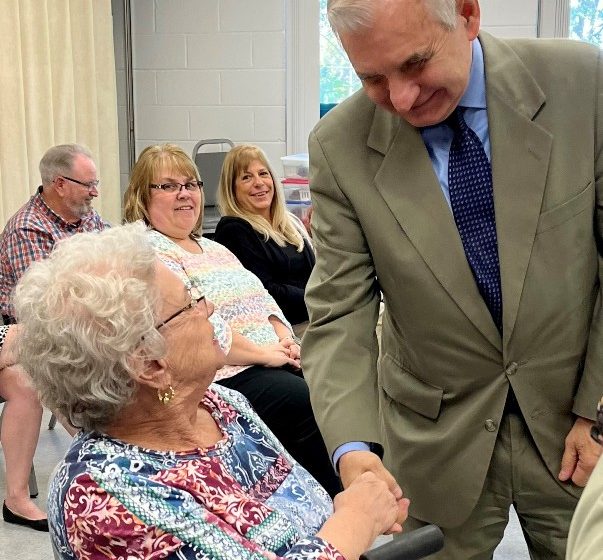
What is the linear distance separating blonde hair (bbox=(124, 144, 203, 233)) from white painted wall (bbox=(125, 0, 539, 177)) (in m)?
2.13

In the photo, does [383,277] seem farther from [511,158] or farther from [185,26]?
[185,26]

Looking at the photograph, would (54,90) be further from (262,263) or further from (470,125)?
(470,125)

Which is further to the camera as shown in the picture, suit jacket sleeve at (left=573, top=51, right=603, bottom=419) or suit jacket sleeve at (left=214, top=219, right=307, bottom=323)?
suit jacket sleeve at (left=214, top=219, right=307, bottom=323)

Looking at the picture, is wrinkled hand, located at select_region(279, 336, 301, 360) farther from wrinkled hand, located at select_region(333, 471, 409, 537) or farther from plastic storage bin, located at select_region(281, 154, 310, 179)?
plastic storage bin, located at select_region(281, 154, 310, 179)

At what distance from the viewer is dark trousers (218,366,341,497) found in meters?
2.74

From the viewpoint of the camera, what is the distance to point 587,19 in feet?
17.0

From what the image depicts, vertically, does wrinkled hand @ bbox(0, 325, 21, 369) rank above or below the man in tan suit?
below

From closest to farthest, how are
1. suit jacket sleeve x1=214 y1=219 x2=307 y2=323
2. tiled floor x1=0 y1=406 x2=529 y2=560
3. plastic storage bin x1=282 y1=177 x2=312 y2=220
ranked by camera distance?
tiled floor x1=0 y1=406 x2=529 y2=560
suit jacket sleeve x1=214 y1=219 x2=307 y2=323
plastic storage bin x1=282 y1=177 x2=312 y2=220

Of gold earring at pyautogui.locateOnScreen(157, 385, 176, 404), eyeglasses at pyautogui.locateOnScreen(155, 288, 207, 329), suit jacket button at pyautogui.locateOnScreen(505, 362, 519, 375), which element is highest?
eyeglasses at pyautogui.locateOnScreen(155, 288, 207, 329)

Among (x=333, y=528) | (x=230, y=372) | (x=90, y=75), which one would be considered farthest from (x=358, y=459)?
(x=90, y=75)

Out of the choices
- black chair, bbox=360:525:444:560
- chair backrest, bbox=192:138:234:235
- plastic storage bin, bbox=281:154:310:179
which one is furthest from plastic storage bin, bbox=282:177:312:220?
black chair, bbox=360:525:444:560

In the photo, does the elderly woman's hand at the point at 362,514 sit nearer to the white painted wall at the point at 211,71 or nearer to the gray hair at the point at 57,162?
the gray hair at the point at 57,162

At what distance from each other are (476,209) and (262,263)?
202 centimetres

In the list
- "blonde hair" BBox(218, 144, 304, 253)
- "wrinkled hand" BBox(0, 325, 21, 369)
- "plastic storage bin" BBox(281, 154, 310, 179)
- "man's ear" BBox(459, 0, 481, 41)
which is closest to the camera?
"man's ear" BBox(459, 0, 481, 41)
